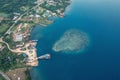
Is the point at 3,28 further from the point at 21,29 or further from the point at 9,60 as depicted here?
the point at 9,60

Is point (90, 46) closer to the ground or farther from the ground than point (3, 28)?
farther from the ground

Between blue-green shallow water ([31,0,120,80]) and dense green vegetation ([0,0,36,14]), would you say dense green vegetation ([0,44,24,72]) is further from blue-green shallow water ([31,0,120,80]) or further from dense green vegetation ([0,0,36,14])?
dense green vegetation ([0,0,36,14])

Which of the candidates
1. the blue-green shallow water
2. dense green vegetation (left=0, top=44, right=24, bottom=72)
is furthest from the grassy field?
dense green vegetation (left=0, top=44, right=24, bottom=72)

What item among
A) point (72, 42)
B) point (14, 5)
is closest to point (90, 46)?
point (72, 42)

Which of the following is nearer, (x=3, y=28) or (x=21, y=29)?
(x=21, y=29)

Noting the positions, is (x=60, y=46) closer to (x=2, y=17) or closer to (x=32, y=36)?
(x=32, y=36)

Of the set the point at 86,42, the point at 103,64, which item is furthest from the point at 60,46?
the point at 103,64
